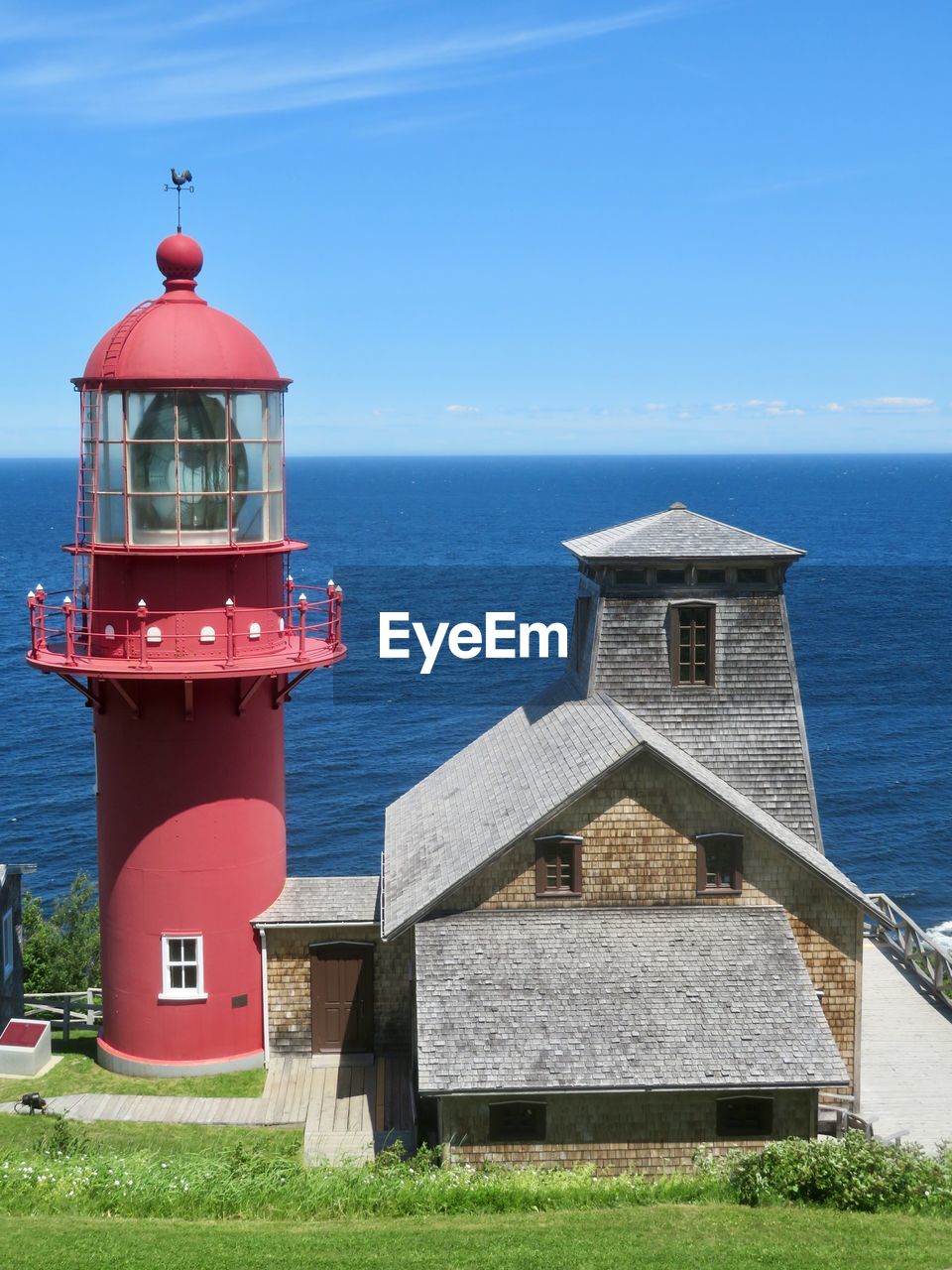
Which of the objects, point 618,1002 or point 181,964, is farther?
point 181,964

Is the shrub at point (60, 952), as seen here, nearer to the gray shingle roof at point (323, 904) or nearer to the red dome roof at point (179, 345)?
the gray shingle roof at point (323, 904)

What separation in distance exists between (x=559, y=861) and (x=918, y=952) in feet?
34.7

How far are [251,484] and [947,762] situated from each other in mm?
49710

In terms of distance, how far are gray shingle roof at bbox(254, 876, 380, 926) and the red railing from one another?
4.88 metres

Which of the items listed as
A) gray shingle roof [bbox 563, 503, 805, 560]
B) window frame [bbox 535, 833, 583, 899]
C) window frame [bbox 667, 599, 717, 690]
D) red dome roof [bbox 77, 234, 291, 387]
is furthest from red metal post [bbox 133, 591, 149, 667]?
window frame [bbox 667, 599, 717, 690]

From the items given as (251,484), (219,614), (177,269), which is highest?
(177,269)

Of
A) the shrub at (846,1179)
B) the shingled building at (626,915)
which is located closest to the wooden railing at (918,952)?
the shingled building at (626,915)

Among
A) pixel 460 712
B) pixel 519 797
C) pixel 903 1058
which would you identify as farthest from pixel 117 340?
pixel 460 712

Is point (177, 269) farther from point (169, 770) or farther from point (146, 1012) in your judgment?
point (146, 1012)

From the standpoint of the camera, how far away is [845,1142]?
18641 millimetres

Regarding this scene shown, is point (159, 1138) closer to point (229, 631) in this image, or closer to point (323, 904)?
point (323, 904)

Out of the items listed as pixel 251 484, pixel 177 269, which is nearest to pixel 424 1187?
pixel 251 484

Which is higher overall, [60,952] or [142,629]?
[142,629]

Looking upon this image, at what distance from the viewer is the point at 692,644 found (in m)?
26.5
